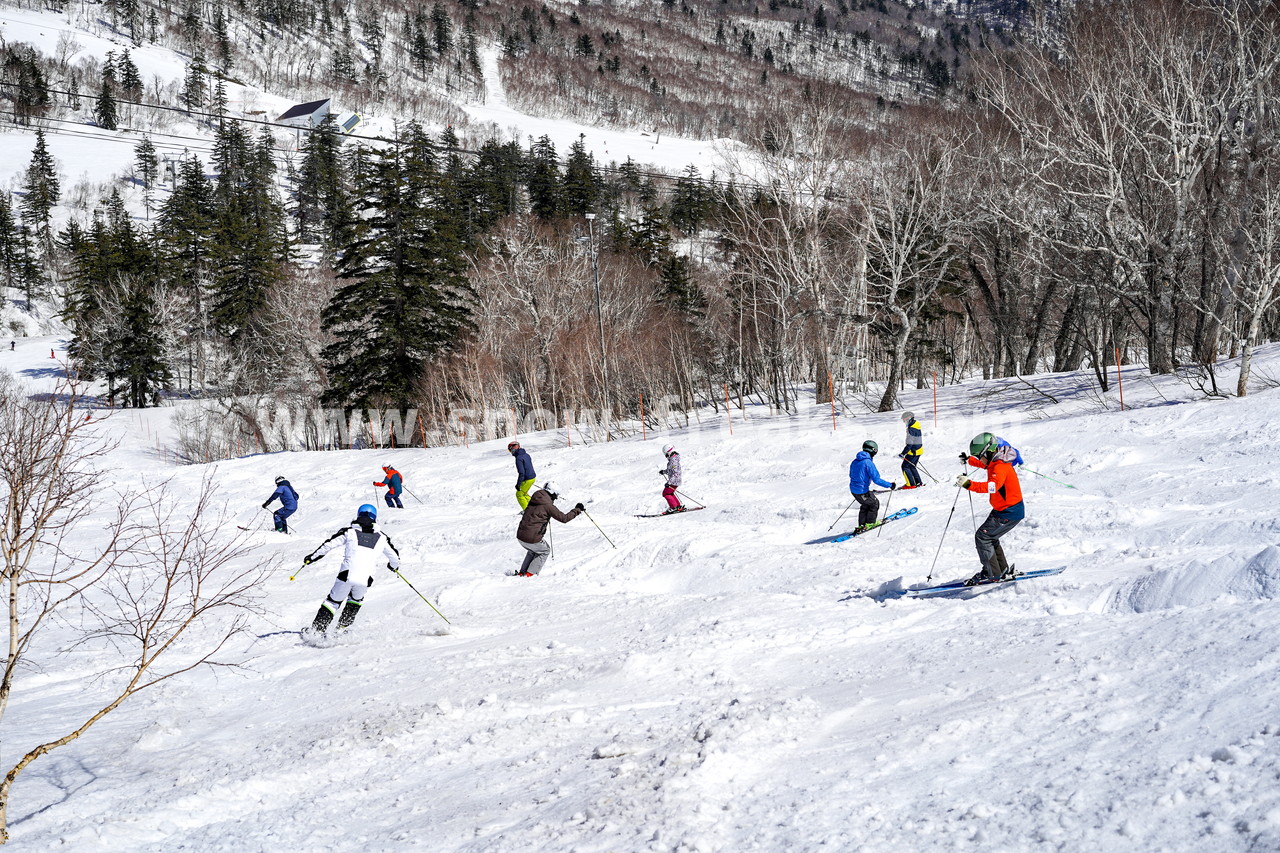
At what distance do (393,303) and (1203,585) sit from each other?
33.8 meters

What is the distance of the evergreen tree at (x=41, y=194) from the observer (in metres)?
91.6

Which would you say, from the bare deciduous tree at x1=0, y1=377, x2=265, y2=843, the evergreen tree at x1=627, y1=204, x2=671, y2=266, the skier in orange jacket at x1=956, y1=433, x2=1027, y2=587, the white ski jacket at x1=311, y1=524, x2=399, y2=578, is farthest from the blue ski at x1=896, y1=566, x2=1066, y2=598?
the evergreen tree at x1=627, y1=204, x2=671, y2=266

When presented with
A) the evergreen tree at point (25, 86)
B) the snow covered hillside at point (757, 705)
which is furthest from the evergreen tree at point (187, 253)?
the evergreen tree at point (25, 86)

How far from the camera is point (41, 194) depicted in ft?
308

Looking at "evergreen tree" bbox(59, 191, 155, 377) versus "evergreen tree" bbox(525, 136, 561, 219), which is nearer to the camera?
"evergreen tree" bbox(59, 191, 155, 377)

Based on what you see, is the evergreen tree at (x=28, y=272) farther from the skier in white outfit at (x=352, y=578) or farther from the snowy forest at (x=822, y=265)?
the skier in white outfit at (x=352, y=578)

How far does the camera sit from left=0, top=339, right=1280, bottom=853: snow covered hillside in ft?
14.8

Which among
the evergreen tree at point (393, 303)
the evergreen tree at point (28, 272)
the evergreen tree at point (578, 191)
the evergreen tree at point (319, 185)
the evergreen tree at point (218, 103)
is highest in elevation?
the evergreen tree at point (218, 103)

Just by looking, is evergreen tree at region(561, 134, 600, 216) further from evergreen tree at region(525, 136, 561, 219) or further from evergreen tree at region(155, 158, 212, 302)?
evergreen tree at region(155, 158, 212, 302)

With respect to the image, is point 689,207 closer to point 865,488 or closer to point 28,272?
point 28,272

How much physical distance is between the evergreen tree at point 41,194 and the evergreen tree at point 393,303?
72.4 m

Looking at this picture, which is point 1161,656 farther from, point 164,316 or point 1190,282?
point 164,316

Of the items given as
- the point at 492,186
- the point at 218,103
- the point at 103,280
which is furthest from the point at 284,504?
the point at 218,103

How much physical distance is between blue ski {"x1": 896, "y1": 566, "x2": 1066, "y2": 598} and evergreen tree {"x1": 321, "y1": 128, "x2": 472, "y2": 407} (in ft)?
97.4
